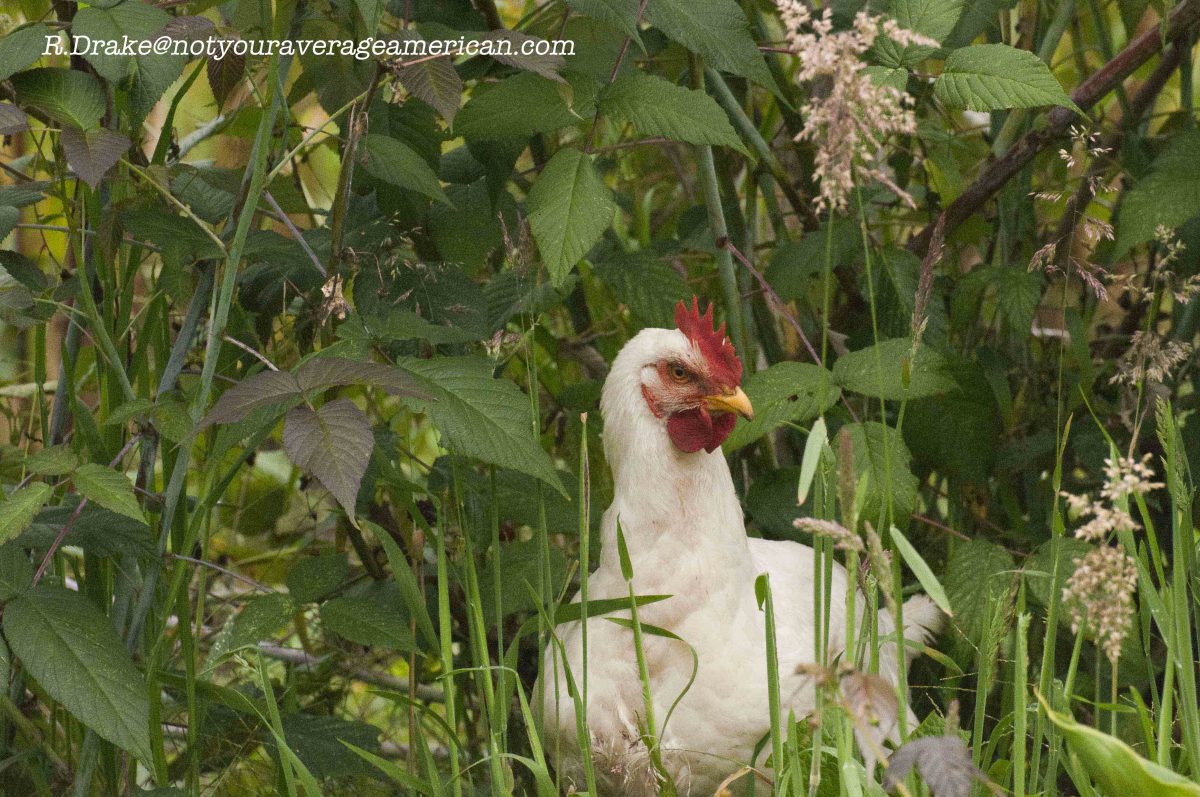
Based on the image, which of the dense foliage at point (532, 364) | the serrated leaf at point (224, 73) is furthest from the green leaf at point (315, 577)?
the serrated leaf at point (224, 73)

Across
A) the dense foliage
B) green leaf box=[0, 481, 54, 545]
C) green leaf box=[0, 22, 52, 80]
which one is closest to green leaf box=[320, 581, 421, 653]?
the dense foliage

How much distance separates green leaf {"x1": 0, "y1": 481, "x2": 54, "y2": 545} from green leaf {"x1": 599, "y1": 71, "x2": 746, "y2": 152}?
2.89 feet

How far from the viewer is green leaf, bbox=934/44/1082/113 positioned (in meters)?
1.77

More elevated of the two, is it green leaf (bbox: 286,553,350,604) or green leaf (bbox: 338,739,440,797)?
green leaf (bbox: 286,553,350,604)

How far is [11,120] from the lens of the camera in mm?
1498

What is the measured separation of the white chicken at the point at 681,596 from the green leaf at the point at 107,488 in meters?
0.66

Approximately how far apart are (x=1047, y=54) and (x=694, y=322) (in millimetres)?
867

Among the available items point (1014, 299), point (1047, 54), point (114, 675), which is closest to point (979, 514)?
point (1014, 299)

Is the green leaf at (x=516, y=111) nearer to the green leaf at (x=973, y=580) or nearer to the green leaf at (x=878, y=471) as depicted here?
the green leaf at (x=878, y=471)

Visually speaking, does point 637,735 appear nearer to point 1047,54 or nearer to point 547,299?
point 547,299

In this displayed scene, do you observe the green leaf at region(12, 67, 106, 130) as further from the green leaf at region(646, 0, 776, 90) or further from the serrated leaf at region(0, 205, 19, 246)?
the green leaf at region(646, 0, 776, 90)

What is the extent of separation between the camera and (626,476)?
2168mm

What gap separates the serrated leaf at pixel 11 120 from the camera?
1.49 m

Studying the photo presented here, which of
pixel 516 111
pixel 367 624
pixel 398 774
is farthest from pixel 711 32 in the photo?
pixel 398 774
